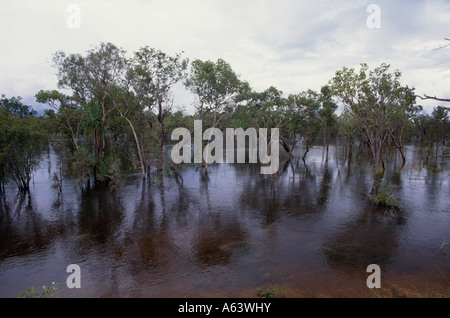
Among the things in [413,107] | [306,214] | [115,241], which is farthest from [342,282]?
[413,107]

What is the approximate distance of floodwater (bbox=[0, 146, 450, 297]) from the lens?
27.6 feet

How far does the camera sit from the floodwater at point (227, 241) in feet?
27.6

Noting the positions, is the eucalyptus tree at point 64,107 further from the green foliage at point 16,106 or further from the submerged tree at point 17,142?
the green foliage at point 16,106

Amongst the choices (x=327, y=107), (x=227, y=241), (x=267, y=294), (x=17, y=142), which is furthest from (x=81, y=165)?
(x=327, y=107)

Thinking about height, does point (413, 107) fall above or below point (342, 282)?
above

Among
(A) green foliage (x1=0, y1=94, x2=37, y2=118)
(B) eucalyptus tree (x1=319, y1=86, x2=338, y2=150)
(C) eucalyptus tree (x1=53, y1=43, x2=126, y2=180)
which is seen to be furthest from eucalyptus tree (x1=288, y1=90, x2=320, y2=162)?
(A) green foliage (x1=0, y1=94, x2=37, y2=118)

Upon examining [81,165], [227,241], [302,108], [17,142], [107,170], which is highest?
[302,108]

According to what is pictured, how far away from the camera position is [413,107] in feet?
116

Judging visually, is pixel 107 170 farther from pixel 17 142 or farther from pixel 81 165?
pixel 17 142

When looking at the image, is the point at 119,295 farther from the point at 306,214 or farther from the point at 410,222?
the point at 410,222

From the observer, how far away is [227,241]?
11.8 m

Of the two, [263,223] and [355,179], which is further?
[355,179]

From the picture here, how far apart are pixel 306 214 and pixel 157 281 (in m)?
9.94

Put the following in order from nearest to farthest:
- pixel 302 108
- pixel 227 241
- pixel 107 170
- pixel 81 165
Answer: pixel 227 241, pixel 81 165, pixel 107 170, pixel 302 108
